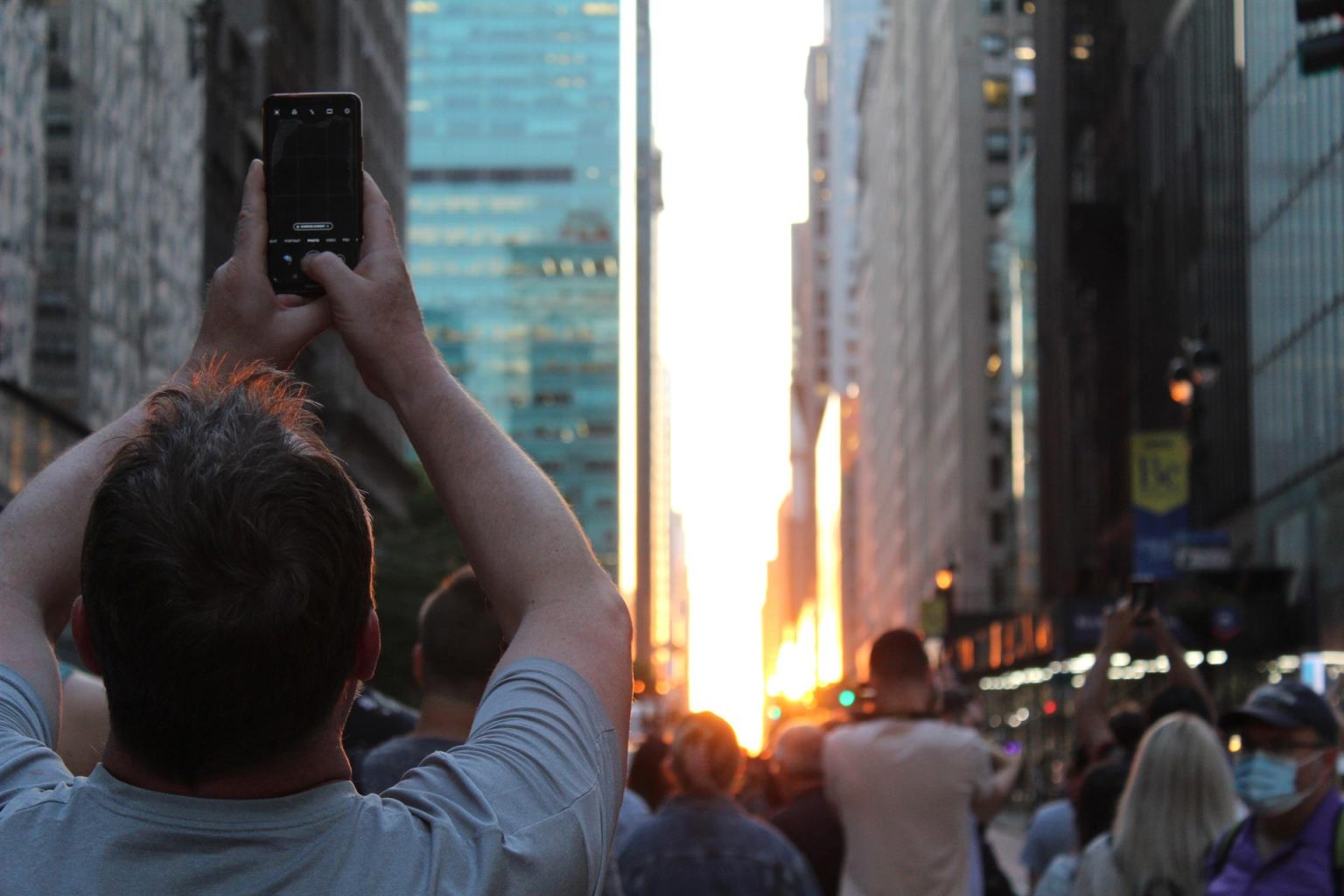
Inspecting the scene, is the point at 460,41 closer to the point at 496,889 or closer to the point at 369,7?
the point at 369,7

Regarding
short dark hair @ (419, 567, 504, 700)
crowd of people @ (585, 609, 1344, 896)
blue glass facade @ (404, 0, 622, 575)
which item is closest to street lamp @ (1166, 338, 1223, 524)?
crowd of people @ (585, 609, 1344, 896)

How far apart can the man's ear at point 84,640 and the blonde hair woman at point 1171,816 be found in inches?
185

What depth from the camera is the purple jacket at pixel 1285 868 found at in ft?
20.7

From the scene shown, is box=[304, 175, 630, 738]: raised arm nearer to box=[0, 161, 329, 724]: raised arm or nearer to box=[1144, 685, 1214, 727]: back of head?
box=[0, 161, 329, 724]: raised arm

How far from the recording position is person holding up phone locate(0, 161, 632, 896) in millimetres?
2395

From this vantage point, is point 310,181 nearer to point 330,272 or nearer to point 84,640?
point 330,272

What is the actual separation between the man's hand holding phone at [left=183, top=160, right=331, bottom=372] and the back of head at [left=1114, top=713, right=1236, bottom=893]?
174 inches

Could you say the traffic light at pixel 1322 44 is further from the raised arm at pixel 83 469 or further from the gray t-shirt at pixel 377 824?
the gray t-shirt at pixel 377 824

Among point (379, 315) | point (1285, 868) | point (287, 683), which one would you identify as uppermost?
point (379, 315)

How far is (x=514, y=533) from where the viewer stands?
2.68 meters

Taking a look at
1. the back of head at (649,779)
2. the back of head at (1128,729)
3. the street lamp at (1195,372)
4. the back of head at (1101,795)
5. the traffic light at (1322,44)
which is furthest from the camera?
the street lamp at (1195,372)

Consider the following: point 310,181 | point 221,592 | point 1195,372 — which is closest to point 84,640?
point 221,592

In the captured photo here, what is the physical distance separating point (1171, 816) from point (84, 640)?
481 centimetres

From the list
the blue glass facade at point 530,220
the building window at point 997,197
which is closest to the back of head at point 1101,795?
the building window at point 997,197
